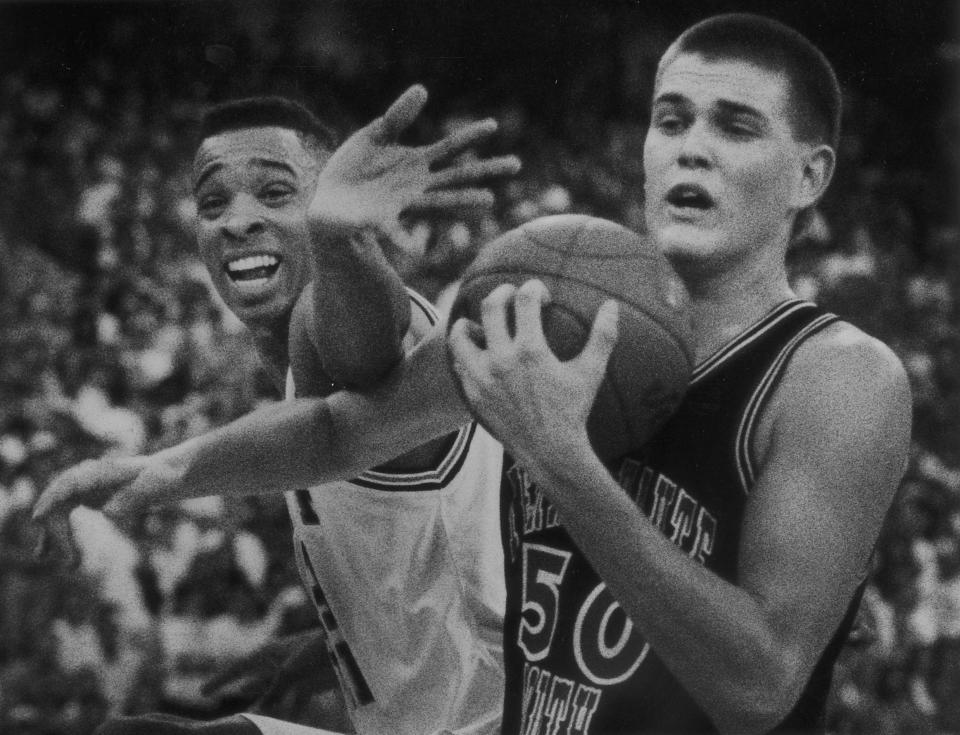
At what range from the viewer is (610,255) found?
5.89 ft

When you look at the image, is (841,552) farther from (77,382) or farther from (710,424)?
(77,382)

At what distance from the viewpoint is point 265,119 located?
321 cm

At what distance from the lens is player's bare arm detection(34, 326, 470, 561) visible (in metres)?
2.28

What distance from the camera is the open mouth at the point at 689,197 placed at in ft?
6.07

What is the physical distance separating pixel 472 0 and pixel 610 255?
6026 millimetres

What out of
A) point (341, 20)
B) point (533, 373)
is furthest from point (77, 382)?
point (533, 373)

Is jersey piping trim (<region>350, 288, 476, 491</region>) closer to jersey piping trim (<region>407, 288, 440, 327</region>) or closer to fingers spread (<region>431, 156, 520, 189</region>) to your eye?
jersey piping trim (<region>407, 288, 440, 327</region>)

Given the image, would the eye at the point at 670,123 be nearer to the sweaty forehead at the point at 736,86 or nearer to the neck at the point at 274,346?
the sweaty forehead at the point at 736,86

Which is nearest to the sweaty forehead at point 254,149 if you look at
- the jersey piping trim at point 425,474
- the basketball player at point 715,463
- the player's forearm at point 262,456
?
the jersey piping trim at point 425,474

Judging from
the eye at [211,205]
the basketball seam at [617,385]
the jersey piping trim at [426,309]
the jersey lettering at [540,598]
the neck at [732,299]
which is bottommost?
the jersey lettering at [540,598]

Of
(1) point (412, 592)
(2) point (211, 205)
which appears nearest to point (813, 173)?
(1) point (412, 592)

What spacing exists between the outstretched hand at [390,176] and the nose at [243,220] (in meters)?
1.00

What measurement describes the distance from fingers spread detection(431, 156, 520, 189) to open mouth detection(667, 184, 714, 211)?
1.00 ft

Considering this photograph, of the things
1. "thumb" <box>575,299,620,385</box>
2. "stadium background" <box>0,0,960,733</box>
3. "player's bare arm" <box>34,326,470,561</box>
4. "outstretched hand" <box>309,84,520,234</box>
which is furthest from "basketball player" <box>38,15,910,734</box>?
"stadium background" <box>0,0,960,733</box>
